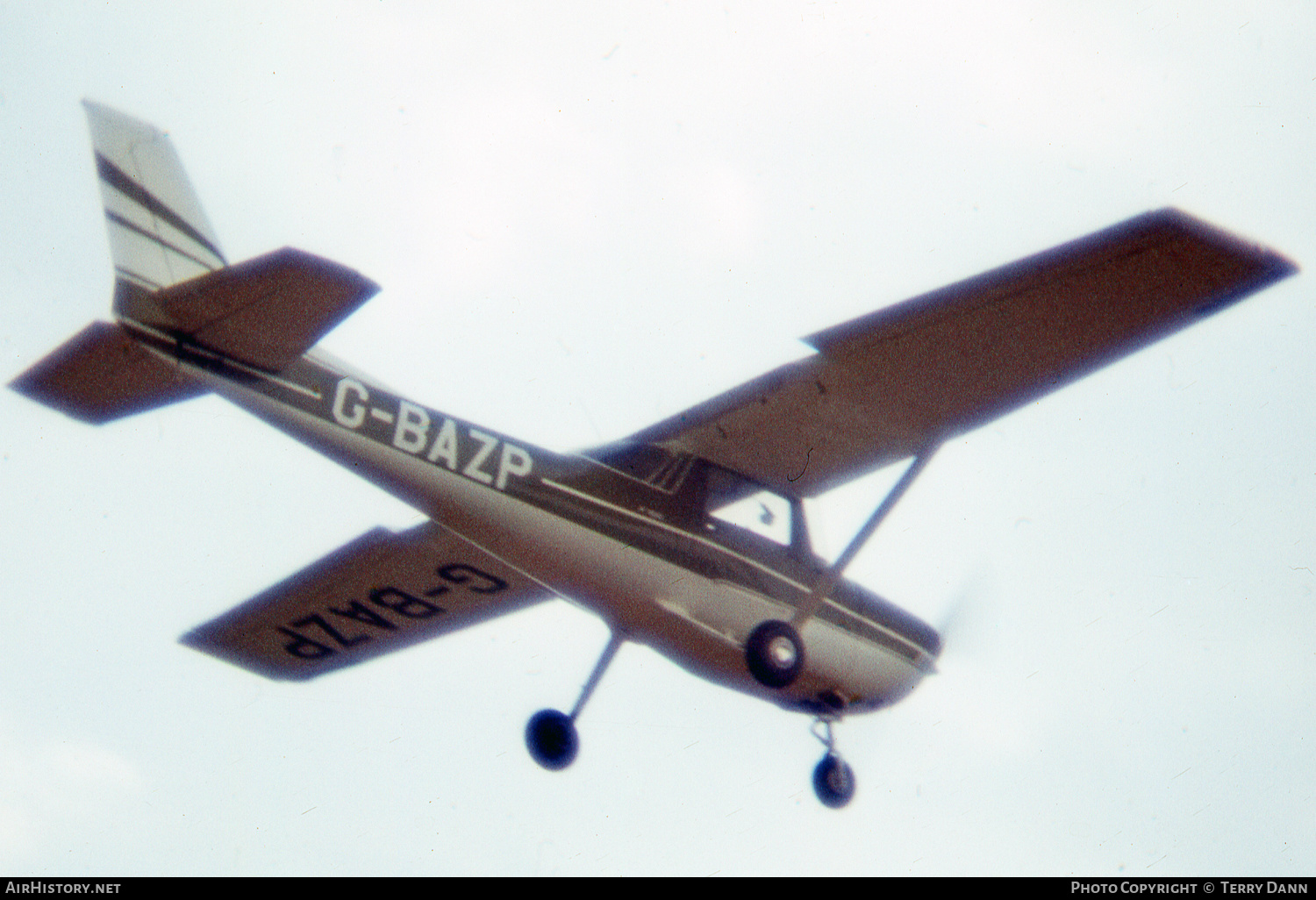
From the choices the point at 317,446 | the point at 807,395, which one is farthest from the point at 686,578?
the point at 317,446

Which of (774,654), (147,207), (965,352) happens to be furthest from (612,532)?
(147,207)

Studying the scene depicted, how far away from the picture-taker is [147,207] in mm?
7523

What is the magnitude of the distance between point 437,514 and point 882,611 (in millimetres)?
3420

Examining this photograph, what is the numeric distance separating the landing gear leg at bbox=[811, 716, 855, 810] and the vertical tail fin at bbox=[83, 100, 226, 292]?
205 inches

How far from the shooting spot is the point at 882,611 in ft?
30.3

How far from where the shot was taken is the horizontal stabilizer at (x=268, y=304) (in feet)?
18.3

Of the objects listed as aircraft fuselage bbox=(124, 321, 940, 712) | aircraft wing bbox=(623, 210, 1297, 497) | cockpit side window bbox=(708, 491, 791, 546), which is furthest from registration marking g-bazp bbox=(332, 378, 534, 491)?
cockpit side window bbox=(708, 491, 791, 546)

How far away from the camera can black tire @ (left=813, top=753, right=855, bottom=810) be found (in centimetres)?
916

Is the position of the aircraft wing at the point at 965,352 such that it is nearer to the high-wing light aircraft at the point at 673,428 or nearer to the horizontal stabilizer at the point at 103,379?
the high-wing light aircraft at the point at 673,428

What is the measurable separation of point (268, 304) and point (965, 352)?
4.07 meters

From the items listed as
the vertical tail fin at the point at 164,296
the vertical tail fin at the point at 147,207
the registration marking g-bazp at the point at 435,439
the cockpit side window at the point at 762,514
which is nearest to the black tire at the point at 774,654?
the cockpit side window at the point at 762,514

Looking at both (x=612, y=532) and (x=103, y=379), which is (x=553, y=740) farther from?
(x=103, y=379)

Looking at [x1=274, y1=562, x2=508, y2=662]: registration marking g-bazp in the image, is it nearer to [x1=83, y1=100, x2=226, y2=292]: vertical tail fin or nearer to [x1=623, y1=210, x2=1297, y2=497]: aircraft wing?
[x1=623, y1=210, x2=1297, y2=497]: aircraft wing

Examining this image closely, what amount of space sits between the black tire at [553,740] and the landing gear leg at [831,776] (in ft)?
5.70
